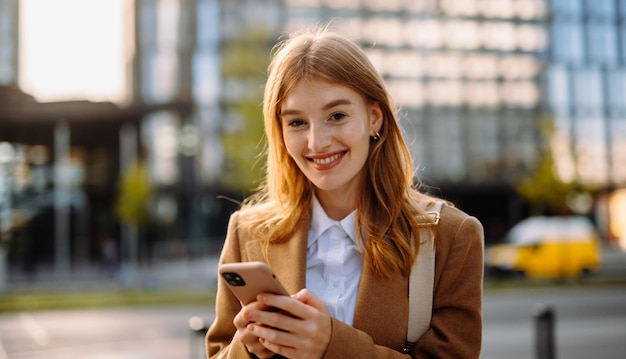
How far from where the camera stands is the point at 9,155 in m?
38.6

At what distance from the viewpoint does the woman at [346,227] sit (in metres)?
2.20

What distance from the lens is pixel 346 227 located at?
239 centimetres

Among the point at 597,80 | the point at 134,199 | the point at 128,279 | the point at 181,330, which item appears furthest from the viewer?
the point at 597,80

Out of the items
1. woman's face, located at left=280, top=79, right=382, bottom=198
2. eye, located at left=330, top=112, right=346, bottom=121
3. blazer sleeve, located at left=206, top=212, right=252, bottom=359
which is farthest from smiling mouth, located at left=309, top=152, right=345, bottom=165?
blazer sleeve, located at left=206, top=212, right=252, bottom=359

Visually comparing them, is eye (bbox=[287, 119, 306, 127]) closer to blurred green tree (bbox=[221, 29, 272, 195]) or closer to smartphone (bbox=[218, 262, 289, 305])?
smartphone (bbox=[218, 262, 289, 305])

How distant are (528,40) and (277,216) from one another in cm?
5437

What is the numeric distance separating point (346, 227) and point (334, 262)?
0.12 m

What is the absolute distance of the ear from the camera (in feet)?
7.69

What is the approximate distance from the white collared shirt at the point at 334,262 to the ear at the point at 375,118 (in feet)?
0.94

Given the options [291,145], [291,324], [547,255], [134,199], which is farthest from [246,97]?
[291,324]

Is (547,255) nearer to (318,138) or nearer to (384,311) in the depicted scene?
(384,311)

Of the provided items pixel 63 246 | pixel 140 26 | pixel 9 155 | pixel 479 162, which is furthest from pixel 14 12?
pixel 479 162

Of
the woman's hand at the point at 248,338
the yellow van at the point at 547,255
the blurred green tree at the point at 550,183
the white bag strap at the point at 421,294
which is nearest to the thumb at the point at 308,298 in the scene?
the woman's hand at the point at 248,338

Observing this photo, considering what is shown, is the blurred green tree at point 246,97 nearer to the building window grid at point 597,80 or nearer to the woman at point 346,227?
the woman at point 346,227
